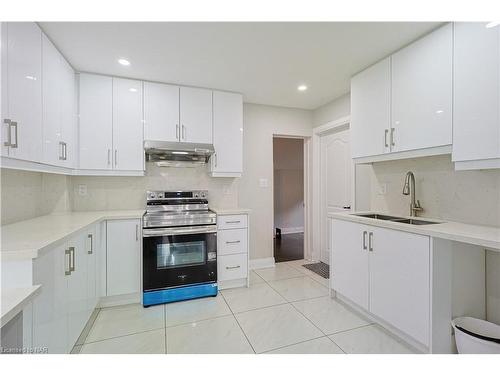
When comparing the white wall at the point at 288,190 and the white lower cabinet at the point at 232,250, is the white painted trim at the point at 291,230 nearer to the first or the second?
the white wall at the point at 288,190

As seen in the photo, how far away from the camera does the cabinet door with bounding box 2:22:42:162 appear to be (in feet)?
4.69

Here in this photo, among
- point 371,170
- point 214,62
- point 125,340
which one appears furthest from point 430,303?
point 214,62

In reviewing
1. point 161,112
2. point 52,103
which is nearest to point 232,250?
point 161,112

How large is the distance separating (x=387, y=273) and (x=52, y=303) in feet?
7.37

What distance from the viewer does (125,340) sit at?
189cm

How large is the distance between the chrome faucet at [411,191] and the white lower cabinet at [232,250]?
1670 mm

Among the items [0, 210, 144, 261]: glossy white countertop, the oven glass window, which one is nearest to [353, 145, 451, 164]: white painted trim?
the oven glass window

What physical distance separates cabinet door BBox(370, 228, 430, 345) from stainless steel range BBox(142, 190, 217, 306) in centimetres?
159

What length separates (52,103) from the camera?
1961 millimetres

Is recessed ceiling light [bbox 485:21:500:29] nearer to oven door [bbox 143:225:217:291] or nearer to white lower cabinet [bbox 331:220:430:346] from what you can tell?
white lower cabinet [bbox 331:220:430:346]

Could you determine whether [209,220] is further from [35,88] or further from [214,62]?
[35,88]

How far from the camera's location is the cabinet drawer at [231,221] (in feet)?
9.11

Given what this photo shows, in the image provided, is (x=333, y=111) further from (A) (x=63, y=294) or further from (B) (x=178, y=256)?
(A) (x=63, y=294)

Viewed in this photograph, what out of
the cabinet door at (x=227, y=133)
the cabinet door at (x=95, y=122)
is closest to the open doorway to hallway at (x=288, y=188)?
the cabinet door at (x=227, y=133)
